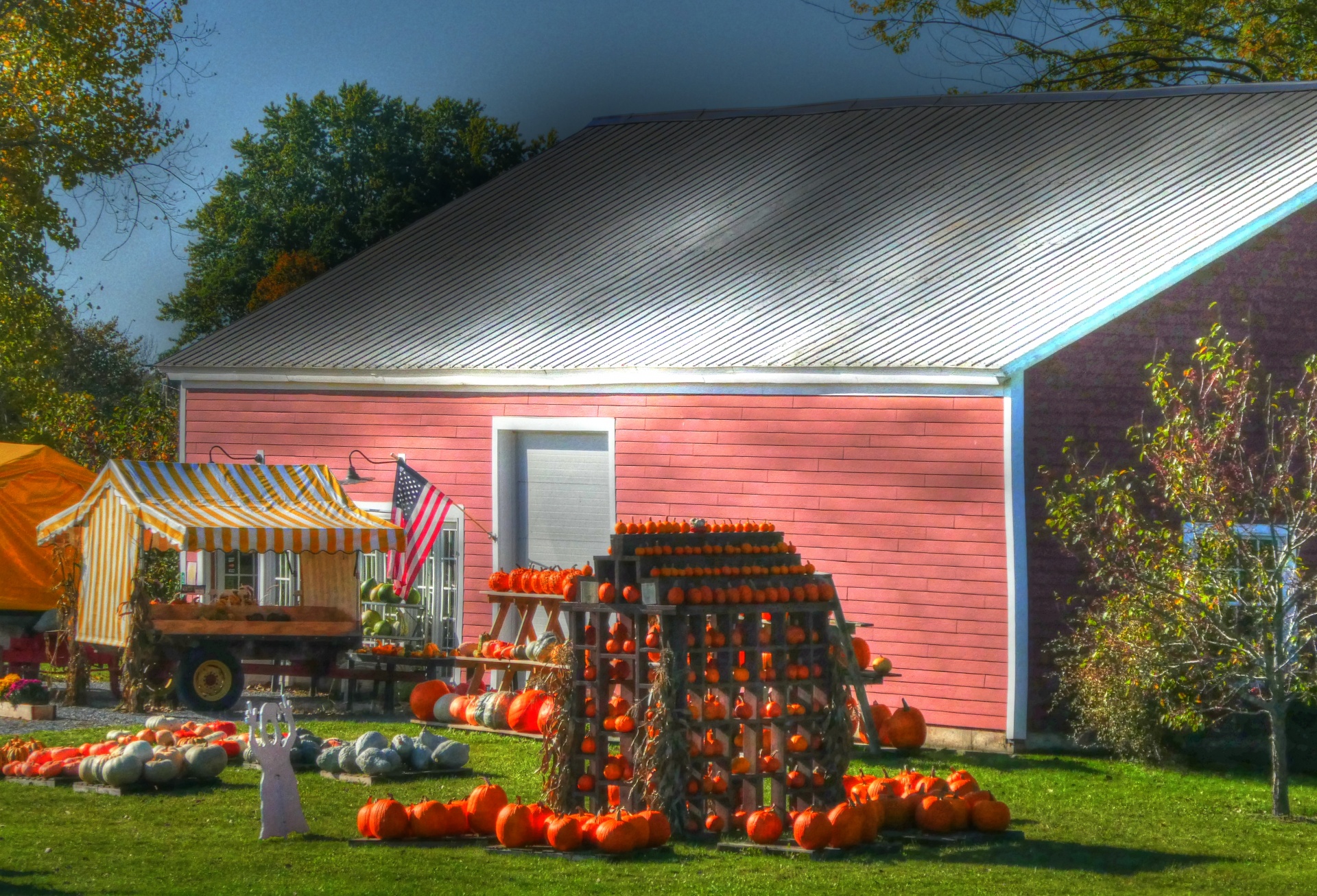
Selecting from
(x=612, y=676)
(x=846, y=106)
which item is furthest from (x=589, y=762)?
(x=846, y=106)

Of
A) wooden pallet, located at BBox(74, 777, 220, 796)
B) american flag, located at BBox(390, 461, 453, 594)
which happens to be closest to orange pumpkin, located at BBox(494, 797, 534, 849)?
wooden pallet, located at BBox(74, 777, 220, 796)

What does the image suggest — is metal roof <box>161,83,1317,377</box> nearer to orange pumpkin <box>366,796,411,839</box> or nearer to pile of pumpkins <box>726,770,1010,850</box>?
pile of pumpkins <box>726,770,1010,850</box>

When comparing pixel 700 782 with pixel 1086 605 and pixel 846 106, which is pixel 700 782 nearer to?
pixel 1086 605

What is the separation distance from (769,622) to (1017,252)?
760 cm

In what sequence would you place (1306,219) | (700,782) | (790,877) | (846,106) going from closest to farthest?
(790,877)
(700,782)
(1306,219)
(846,106)

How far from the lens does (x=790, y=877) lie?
1022cm

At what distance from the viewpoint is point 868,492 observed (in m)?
17.1

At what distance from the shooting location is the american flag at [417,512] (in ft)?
66.3

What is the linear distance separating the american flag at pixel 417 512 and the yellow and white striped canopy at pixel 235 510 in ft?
1.64

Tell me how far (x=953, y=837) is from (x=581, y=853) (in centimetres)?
234

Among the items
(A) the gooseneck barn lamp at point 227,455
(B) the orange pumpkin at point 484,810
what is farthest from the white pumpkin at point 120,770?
(A) the gooseneck barn lamp at point 227,455

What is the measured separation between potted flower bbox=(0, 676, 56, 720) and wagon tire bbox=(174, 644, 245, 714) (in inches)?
50.1

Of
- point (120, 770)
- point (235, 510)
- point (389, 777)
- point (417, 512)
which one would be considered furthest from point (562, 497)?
point (120, 770)

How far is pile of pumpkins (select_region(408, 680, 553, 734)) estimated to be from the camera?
1672 cm
